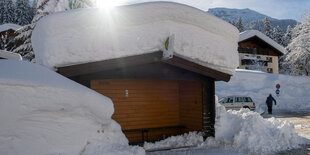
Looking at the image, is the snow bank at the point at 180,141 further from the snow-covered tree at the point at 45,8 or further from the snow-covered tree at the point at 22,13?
the snow-covered tree at the point at 22,13

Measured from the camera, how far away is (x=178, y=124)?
34.2 ft

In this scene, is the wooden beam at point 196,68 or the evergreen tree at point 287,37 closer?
the wooden beam at point 196,68

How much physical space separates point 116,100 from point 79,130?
3.54 m

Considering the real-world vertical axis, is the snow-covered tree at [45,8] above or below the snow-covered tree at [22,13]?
below

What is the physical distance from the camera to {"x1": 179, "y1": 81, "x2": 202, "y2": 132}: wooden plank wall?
9.48 metres

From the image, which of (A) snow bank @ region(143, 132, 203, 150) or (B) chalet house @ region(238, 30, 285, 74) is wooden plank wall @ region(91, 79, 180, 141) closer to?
(A) snow bank @ region(143, 132, 203, 150)

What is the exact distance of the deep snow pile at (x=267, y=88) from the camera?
25.7 m

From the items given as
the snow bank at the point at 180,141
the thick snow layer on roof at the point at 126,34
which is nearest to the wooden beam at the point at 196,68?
the thick snow layer on roof at the point at 126,34

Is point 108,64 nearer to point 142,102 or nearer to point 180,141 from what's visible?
point 142,102

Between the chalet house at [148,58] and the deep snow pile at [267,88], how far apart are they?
16176 millimetres

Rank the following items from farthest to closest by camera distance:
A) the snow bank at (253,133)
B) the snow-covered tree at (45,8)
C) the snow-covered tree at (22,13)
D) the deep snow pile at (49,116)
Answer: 1. the snow-covered tree at (22,13)
2. the snow-covered tree at (45,8)
3. the snow bank at (253,133)
4. the deep snow pile at (49,116)

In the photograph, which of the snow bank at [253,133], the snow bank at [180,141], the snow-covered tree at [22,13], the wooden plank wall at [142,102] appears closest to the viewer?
the snow bank at [253,133]

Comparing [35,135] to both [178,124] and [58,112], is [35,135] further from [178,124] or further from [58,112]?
[178,124]

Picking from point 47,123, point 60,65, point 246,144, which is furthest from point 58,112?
point 246,144
